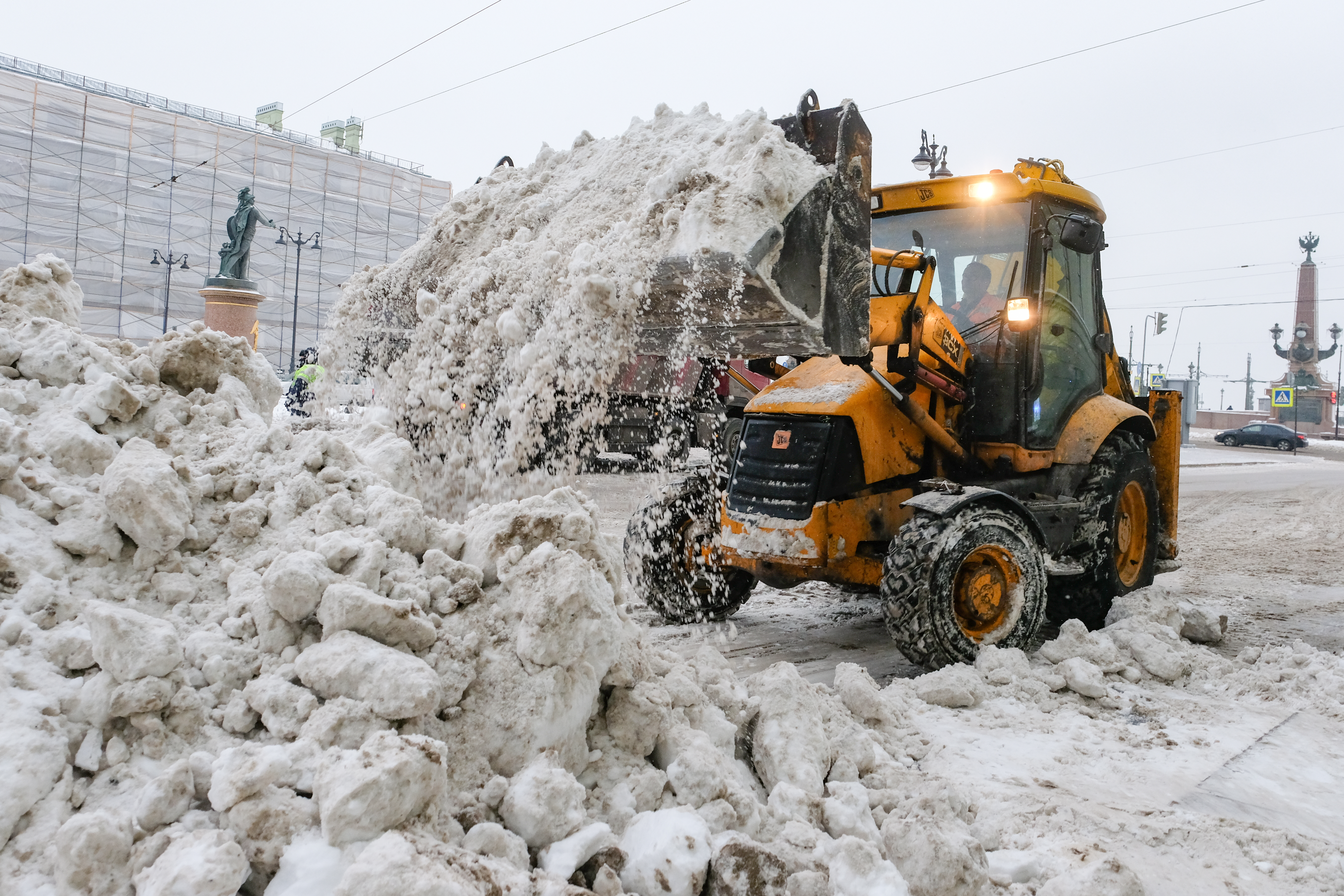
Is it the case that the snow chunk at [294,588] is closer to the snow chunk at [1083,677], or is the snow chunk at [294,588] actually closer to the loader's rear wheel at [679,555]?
the loader's rear wheel at [679,555]

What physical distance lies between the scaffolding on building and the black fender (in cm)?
2492

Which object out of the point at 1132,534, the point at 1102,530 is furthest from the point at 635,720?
the point at 1132,534

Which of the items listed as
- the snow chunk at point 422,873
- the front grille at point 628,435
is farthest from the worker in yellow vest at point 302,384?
the snow chunk at point 422,873

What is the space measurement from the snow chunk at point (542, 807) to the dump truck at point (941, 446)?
196cm

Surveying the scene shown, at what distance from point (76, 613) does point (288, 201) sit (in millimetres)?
34029

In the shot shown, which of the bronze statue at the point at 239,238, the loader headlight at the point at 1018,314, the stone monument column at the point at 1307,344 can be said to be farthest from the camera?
the stone monument column at the point at 1307,344

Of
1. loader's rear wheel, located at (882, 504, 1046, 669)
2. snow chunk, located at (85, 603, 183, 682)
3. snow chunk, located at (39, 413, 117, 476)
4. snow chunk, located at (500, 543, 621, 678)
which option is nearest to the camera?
snow chunk, located at (85, 603, 183, 682)

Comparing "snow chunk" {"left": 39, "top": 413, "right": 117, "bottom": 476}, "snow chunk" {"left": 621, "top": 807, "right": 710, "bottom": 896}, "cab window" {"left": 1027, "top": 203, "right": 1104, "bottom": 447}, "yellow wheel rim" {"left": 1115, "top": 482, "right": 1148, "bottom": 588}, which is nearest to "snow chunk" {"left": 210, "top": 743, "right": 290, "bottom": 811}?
"snow chunk" {"left": 621, "top": 807, "right": 710, "bottom": 896}

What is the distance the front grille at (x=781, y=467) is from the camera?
15.2 feet

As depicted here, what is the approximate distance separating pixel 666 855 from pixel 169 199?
33526mm

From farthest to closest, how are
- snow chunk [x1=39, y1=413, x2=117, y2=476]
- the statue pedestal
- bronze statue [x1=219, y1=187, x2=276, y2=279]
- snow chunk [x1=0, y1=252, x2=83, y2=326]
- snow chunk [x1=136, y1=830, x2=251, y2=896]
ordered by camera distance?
1. bronze statue [x1=219, y1=187, x2=276, y2=279]
2. the statue pedestal
3. snow chunk [x1=0, y1=252, x2=83, y2=326]
4. snow chunk [x1=39, y1=413, x2=117, y2=476]
5. snow chunk [x1=136, y1=830, x2=251, y2=896]

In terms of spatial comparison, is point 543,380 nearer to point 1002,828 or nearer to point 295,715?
point 295,715

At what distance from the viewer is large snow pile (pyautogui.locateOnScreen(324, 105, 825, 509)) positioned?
352cm

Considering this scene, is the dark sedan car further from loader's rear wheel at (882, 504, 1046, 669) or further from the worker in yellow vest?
loader's rear wheel at (882, 504, 1046, 669)
